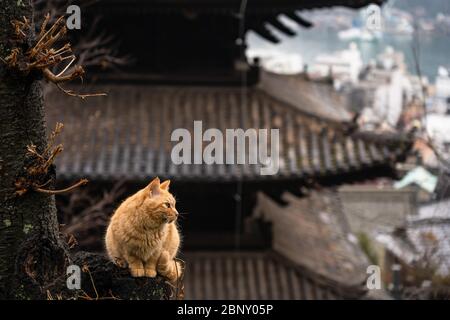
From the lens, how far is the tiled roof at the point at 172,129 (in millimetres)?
11320

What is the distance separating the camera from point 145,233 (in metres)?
3.99

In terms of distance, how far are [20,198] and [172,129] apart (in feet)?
26.9

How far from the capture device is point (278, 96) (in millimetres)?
13289

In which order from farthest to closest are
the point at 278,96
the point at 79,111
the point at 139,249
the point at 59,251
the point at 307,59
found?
the point at 307,59 < the point at 278,96 < the point at 79,111 < the point at 139,249 < the point at 59,251

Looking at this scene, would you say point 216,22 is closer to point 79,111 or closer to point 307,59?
point 79,111

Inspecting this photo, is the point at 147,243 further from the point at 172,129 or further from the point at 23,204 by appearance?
the point at 172,129

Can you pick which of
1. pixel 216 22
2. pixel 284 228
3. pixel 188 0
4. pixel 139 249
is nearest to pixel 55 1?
pixel 188 0

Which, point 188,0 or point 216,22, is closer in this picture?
point 188,0

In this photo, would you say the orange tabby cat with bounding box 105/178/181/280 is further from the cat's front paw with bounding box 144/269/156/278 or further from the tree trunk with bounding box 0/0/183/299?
the tree trunk with bounding box 0/0/183/299

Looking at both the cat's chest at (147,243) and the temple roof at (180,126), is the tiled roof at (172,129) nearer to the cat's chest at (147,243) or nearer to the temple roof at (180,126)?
the temple roof at (180,126)

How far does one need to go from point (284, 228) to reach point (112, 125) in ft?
10.7

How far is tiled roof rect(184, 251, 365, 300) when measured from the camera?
457 inches
